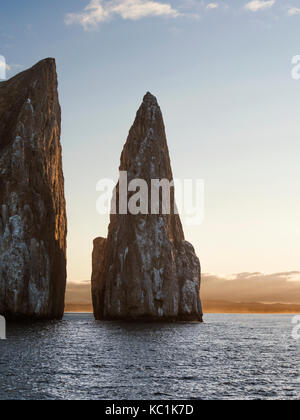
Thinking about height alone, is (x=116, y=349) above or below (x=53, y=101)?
below

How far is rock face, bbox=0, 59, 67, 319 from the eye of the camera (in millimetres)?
95438

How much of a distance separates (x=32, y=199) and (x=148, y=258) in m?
28.5

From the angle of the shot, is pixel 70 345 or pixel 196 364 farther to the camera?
pixel 70 345

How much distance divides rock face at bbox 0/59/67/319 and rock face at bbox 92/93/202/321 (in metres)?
13.6

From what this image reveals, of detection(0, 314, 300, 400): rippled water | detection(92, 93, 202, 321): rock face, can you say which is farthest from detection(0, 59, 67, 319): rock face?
detection(0, 314, 300, 400): rippled water

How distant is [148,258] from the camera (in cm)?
10962

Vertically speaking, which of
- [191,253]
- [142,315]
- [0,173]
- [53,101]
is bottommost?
[142,315]

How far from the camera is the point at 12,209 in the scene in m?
99.1

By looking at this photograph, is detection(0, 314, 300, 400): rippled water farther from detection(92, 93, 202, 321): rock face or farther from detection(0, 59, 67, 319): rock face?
detection(92, 93, 202, 321): rock face
